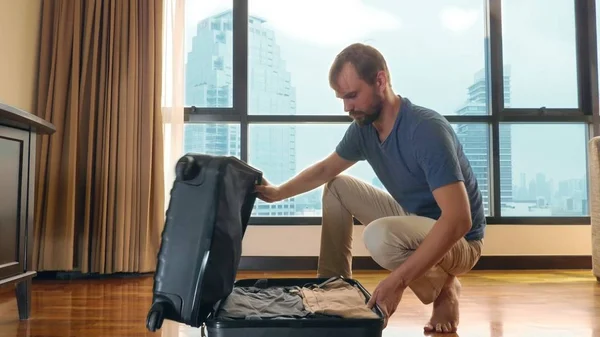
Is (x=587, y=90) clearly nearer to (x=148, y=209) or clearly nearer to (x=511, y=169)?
(x=511, y=169)

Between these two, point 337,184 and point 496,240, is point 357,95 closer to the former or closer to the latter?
point 337,184

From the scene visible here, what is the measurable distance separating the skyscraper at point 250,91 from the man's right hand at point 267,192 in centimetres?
161

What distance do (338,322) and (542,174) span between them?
104 inches

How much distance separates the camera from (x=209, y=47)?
3207 mm

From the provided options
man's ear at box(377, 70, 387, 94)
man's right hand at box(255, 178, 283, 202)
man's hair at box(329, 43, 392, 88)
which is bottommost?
man's right hand at box(255, 178, 283, 202)

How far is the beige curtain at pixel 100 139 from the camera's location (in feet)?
8.84

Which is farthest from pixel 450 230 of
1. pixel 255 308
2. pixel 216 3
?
pixel 216 3

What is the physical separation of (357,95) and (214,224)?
23.4 inches

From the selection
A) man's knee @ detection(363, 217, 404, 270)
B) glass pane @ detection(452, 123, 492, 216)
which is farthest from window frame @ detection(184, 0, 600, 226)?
man's knee @ detection(363, 217, 404, 270)

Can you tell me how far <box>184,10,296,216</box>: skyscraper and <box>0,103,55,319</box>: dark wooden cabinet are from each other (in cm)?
140

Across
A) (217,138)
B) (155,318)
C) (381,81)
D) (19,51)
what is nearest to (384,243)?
(381,81)

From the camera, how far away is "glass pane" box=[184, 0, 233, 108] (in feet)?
10.5

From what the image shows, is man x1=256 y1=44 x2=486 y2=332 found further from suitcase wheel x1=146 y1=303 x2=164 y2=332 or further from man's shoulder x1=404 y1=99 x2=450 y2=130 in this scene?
suitcase wheel x1=146 y1=303 x2=164 y2=332

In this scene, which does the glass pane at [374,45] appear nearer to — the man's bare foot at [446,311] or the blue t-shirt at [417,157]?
the blue t-shirt at [417,157]
